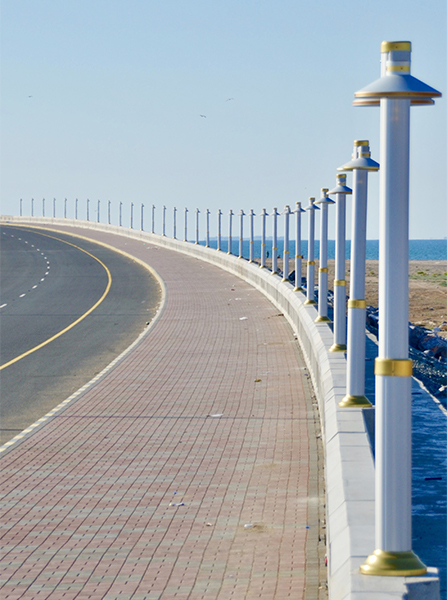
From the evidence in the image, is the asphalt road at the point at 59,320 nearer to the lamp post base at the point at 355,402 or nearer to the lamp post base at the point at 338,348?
the lamp post base at the point at 338,348

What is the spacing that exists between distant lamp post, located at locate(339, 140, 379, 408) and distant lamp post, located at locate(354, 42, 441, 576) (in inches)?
186

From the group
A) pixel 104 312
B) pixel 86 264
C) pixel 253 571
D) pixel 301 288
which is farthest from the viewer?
pixel 86 264

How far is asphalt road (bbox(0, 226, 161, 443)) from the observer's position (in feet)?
54.2

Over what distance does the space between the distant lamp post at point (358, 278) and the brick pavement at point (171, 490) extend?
1.07 meters

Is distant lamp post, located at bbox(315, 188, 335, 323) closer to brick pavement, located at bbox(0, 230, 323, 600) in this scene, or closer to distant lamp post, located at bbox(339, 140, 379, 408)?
brick pavement, located at bbox(0, 230, 323, 600)

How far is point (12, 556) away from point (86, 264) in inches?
1844

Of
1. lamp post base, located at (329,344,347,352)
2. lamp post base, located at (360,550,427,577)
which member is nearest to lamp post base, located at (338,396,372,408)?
lamp post base, located at (329,344,347,352)

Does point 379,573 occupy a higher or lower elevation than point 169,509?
higher

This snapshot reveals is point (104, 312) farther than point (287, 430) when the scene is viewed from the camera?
Yes

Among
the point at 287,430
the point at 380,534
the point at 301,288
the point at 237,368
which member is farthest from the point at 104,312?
the point at 380,534

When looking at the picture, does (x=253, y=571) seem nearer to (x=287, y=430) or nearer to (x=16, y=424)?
(x=287, y=430)

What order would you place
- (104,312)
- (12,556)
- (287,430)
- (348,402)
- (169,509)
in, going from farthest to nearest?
1. (104,312)
2. (287,430)
3. (348,402)
4. (169,509)
5. (12,556)

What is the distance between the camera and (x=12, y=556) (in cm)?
771

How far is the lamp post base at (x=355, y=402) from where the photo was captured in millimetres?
9594
